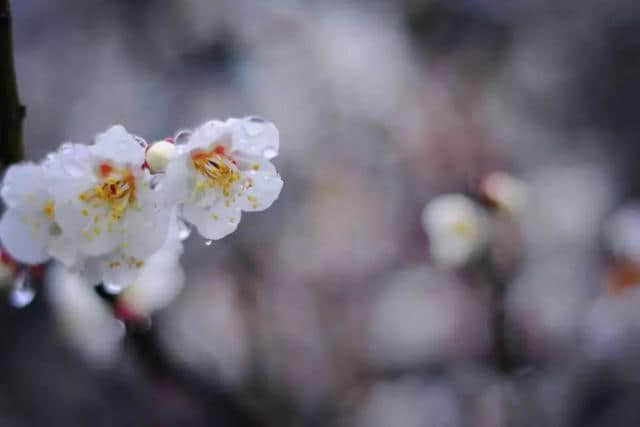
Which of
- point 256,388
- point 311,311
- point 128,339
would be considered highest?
point 311,311

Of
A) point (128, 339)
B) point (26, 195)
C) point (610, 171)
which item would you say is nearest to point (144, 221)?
point (26, 195)

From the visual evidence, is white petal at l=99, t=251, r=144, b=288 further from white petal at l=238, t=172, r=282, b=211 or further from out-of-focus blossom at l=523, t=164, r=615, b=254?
out-of-focus blossom at l=523, t=164, r=615, b=254

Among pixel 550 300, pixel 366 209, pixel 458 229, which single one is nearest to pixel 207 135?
pixel 458 229

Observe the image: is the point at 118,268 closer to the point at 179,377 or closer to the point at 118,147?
the point at 118,147

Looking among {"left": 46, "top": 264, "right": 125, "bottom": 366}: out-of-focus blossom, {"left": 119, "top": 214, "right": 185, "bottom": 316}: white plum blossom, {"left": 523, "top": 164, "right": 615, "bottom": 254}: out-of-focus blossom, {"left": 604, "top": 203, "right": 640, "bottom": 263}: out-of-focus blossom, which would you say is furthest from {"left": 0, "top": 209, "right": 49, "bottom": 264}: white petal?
{"left": 523, "top": 164, "right": 615, "bottom": 254}: out-of-focus blossom

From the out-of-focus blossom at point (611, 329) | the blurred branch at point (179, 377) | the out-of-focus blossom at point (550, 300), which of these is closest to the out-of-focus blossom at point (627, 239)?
the out-of-focus blossom at point (611, 329)

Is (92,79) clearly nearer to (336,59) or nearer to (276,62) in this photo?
(276,62)

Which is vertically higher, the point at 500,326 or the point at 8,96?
the point at 500,326
